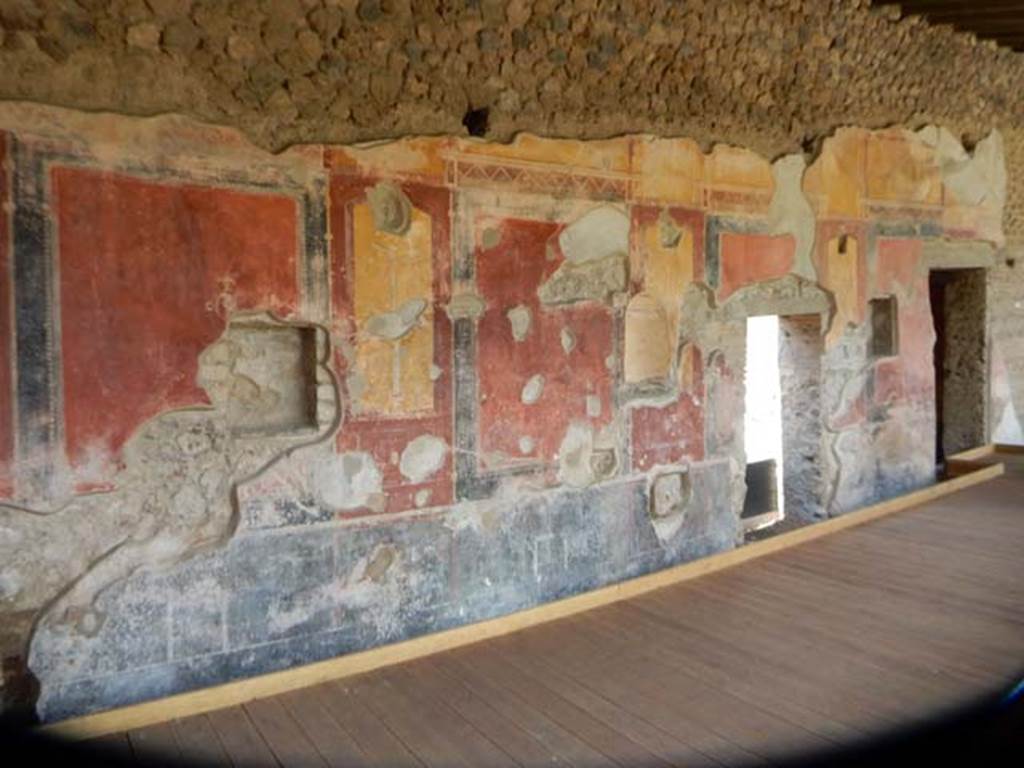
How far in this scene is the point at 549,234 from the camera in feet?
12.6

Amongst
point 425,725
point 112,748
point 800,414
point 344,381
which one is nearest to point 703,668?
point 425,725

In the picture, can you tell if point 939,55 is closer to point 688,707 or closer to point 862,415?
point 862,415

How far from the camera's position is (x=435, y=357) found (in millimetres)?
3486

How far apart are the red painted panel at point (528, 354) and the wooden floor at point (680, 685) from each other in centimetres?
84

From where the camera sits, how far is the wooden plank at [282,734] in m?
2.46

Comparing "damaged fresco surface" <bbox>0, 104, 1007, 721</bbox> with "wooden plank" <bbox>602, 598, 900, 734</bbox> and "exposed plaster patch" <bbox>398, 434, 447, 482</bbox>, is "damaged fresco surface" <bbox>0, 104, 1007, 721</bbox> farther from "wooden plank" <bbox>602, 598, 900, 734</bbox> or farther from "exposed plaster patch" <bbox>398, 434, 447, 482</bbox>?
→ "wooden plank" <bbox>602, 598, 900, 734</bbox>

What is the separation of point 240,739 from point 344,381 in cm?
130

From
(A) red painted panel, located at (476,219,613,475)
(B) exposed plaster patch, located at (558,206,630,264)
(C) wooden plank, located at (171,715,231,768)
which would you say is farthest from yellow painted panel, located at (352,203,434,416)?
(C) wooden plank, located at (171,715,231,768)

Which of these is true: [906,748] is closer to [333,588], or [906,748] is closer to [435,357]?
[333,588]

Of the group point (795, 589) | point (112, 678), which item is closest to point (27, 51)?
point (112, 678)

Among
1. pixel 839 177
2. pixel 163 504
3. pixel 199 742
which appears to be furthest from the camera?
pixel 839 177

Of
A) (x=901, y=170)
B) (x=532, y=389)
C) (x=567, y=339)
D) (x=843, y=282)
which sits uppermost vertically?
(x=901, y=170)

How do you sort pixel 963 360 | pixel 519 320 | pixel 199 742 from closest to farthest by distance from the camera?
pixel 199 742 < pixel 519 320 < pixel 963 360

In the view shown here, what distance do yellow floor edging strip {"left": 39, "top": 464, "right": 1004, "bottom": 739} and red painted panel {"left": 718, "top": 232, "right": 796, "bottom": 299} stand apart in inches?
56.9
